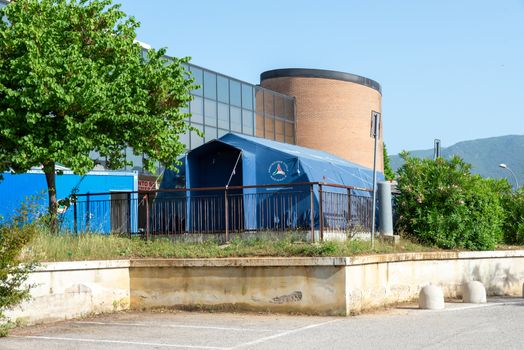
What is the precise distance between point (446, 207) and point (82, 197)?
10336 millimetres

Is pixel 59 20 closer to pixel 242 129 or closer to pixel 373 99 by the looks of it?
pixel 242 129

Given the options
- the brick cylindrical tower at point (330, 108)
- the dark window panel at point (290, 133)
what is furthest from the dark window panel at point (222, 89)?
the brick cylindrical tower at point (330, 108)

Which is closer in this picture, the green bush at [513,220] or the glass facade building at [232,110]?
the green bush at [513,220]

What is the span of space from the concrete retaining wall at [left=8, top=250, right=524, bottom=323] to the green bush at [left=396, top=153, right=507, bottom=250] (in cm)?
278

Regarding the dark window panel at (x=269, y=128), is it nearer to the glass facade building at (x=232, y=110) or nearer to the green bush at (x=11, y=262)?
the glass facade building at (x=232, y=110)

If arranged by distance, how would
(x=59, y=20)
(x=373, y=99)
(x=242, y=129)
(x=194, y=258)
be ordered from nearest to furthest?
(x=194, y=258), (x=59, y=20), (x=242, y=129), (x=373, y=99)

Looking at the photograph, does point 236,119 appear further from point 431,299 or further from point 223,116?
point 431,299

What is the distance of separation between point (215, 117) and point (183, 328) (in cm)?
3105

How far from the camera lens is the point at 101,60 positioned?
57.9ft

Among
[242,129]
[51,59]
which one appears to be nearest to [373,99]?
[242,129]

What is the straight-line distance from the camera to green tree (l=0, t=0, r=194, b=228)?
15.9 m

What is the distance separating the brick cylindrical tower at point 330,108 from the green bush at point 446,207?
3600 centimetres

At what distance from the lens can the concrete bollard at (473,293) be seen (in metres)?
16.6

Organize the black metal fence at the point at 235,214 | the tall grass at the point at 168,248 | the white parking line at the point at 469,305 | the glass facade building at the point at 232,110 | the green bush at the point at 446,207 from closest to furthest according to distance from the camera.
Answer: the tall grass at the point at 168,248
the white parking line at the point at 469,305
the black metal fence at the point at 235,214
the green bush at the point at 446,207
the glass facade building at the point at 232,110
